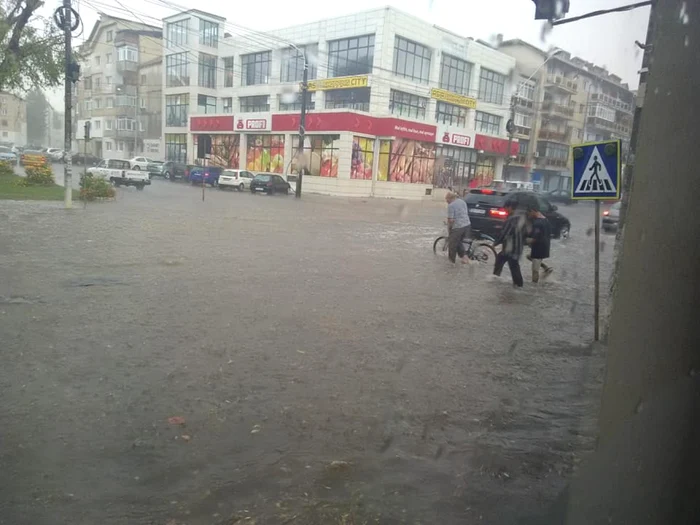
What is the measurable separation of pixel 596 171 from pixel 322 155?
32047 millimetres

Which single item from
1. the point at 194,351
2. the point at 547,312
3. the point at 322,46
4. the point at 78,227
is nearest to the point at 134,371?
the point at 194,351

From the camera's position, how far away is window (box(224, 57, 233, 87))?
46.7 m

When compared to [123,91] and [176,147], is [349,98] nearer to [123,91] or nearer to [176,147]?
[176,147]

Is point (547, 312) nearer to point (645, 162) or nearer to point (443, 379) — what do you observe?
point (443, 379)

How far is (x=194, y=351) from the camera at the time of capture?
17.2 ft

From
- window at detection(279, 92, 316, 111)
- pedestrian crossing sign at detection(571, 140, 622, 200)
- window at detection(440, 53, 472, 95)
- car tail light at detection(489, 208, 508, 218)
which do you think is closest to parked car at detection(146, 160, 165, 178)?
window at detection(279, 92, 316, 111)

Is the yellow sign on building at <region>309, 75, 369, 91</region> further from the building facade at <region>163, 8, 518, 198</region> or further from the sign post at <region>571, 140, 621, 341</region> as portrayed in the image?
the sign post at <region>571, 140, 621, 341</region>

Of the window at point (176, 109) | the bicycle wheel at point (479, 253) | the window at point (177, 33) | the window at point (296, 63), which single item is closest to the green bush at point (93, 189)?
the bicycle wheel at point (479, 253)

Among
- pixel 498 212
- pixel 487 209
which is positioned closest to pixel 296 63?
pixel 487 209

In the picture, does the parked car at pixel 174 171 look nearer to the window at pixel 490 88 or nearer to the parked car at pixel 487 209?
the window at pixel 490 88

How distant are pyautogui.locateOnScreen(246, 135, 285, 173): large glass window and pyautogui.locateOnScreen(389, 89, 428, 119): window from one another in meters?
9.71

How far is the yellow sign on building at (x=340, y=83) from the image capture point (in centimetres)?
3438

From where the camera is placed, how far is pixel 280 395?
435 centimetres

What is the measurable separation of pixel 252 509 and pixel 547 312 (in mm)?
6322
